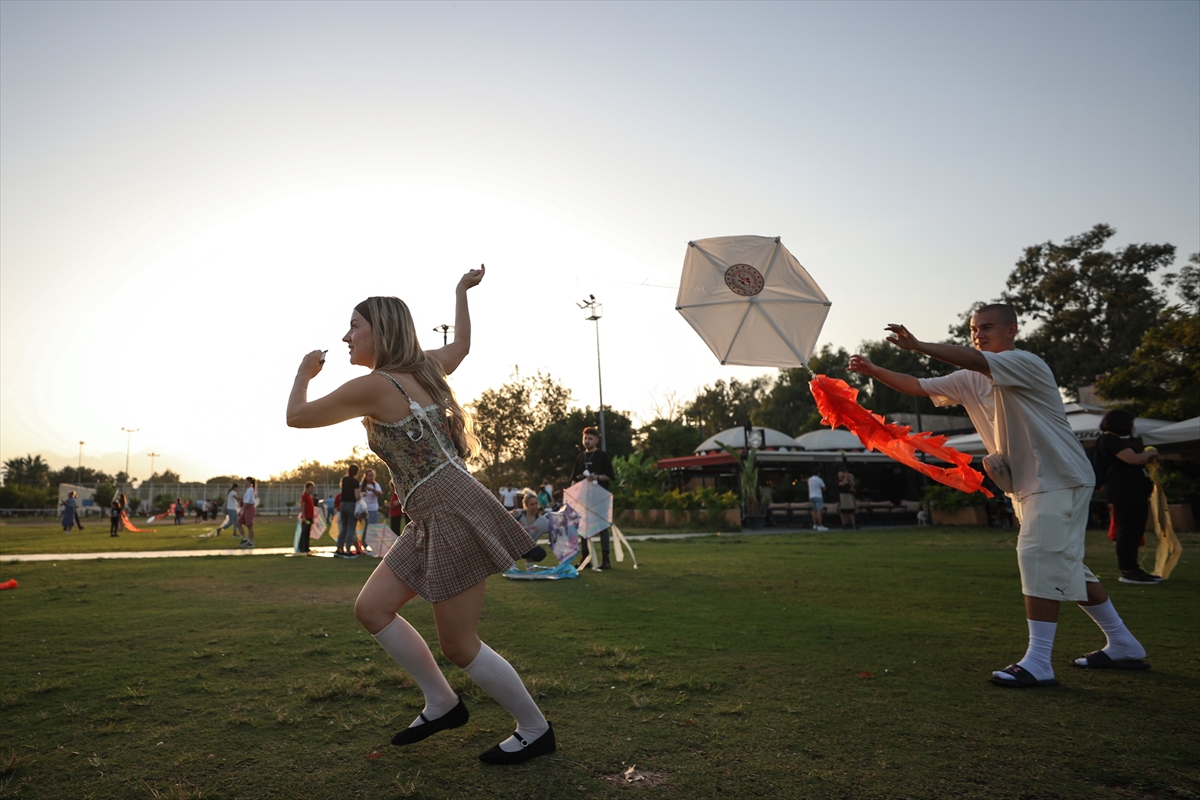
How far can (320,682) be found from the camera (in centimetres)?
415

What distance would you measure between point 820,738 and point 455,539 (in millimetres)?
1788

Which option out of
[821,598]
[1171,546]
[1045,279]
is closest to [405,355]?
[821,598]

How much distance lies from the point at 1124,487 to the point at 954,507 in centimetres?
1393

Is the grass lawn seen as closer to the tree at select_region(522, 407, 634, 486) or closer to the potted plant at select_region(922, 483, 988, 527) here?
the potted plant at select_region(922, 483, 988, 527)

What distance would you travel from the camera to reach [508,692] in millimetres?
2904

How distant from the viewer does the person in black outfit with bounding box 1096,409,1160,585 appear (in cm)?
768

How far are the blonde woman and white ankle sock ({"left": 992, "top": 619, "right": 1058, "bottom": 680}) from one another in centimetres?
277

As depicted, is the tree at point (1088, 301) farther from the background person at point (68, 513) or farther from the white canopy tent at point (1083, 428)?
the background person at point (68, 513)

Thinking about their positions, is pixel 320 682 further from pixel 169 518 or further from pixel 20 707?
pixel 169 518

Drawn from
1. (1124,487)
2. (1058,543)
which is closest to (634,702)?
(1058,543)

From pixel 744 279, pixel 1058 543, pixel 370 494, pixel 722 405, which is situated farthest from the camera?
pixel 722 405

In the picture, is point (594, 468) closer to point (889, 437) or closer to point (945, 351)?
point (889, 437)

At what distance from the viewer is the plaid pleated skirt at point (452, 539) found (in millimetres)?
2828

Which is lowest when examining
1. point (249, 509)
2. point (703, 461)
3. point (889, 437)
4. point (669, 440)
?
point (249, 509)
